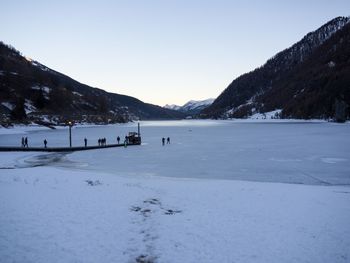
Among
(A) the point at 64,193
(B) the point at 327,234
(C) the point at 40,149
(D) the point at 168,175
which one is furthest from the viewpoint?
(C) the point at 40,149

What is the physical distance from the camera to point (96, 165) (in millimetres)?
30734

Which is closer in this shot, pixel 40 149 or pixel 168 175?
pixel 168 175

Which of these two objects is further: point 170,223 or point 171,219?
point 171,219

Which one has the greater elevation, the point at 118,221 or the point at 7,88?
the point at 7,88

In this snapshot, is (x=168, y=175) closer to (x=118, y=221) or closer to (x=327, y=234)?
(x=118, y=221)

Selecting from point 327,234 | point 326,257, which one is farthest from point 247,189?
point 326,257

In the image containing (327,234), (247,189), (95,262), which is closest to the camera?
(95,262)

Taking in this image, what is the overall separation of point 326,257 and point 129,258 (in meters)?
5.96

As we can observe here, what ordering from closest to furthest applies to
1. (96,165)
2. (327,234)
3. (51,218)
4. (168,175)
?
(327,234) < (51,218) < (168,175) < (96,165)

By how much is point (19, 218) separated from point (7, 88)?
185786mm

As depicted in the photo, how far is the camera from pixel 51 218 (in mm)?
12070

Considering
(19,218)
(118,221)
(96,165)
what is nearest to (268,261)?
(118,221)

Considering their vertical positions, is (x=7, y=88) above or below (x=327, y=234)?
above

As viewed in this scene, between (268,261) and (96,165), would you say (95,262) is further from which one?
(96,165)
